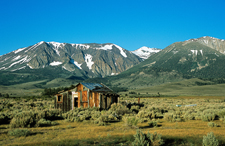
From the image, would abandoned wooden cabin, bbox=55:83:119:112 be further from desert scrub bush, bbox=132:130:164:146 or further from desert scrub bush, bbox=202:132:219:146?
desert scrub bush, bbox=202:132:219:146

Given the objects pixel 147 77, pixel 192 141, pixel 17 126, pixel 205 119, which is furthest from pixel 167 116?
pixel 147 77

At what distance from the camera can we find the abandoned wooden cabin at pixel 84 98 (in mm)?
24031

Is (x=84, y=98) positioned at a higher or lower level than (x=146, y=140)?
higher

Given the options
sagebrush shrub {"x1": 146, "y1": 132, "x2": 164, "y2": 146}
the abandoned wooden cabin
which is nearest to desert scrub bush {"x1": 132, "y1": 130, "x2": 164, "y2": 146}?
sagebrush shrub {"x1": 146, "y1": 132, "x2": 164, "y2": 146}

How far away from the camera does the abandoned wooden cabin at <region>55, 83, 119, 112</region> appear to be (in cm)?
2403

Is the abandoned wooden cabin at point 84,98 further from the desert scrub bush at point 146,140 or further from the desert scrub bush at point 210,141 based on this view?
the desert scrub bush at point 210,141

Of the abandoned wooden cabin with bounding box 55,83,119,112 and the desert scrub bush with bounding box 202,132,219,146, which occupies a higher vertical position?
the abandoned wooden cabin with bounding box 55,83,119,112

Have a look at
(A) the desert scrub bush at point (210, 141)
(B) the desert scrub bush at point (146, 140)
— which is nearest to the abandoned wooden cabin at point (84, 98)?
(B) the desert scrub bush at point (146, 140)

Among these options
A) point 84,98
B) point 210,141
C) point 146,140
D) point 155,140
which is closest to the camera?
point 210,141

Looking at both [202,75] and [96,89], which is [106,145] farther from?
[202,75]

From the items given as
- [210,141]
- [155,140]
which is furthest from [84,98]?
[210,141]

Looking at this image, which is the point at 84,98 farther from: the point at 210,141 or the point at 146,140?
the point at 210,141

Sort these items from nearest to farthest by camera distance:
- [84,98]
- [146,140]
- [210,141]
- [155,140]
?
[210,141] → [146,140] → [155,140] → [84,98]

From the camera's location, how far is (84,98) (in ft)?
80.2
